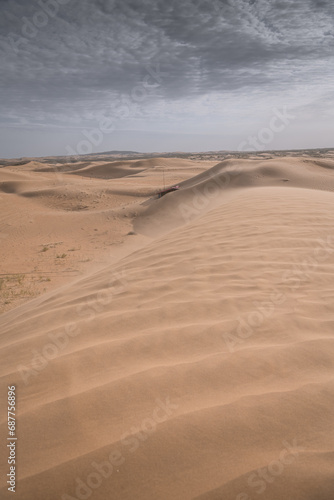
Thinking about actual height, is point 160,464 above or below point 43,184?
below

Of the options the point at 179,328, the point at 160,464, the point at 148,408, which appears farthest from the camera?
the point at 179,328

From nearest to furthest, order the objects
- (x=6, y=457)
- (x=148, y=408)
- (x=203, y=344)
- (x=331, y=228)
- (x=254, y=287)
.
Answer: (x=6, y=457) < (x=148, y=408) < (x=203, y=344) < (x=254, y=287) < (x=331, y=228)

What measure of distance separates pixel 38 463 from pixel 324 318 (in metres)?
1.82

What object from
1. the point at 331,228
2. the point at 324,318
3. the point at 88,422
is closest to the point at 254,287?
the point at 324,318

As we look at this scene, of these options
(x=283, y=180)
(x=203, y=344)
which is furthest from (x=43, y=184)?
(x=203, y=344)

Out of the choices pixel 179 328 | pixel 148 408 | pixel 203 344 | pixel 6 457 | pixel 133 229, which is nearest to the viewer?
pixel 6 457

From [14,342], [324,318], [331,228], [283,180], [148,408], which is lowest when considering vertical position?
[14,342]

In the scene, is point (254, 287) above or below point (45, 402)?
above

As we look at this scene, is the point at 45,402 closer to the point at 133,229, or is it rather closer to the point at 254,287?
the point at 254,287

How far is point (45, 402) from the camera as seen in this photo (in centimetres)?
153

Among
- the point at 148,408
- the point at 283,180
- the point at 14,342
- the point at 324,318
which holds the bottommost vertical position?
the point at 14,342

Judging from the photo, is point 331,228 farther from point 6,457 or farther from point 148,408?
point 6,457

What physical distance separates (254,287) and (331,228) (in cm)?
252

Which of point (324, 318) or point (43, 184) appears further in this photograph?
point (43, 184)
